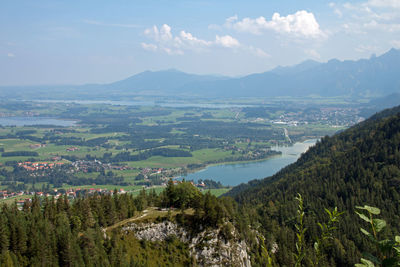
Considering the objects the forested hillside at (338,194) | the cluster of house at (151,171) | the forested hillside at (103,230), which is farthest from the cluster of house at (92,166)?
the forested hillside at (103,230)

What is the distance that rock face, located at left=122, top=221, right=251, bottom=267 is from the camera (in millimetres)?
37531

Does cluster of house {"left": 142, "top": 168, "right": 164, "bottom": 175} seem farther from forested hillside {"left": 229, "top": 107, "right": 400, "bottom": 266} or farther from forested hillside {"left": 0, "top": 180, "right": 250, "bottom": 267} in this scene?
forested hillside {"left": 0, "top": 180, "right": 250, "bottom": 267}

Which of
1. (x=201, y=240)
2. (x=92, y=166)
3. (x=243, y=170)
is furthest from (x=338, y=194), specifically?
(x=92, y=166)

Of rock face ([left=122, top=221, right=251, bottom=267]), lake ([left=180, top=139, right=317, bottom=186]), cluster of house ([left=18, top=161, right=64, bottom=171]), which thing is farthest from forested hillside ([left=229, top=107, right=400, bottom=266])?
cluster of house ([left=18, top=161, right=64, bottom=171])

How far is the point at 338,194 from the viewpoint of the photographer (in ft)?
230

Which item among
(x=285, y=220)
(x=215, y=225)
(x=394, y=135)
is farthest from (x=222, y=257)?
(x=394, y=135)

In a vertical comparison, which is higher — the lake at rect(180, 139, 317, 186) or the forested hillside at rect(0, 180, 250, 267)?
the forested hillside at rect(0, 180, 250, 267)

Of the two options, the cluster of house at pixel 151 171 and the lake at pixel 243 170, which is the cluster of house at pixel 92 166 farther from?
the lake at pixel 243 170

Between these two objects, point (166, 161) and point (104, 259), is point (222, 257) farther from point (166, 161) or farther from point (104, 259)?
point (166, 161)

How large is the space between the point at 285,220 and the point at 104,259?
39121mm

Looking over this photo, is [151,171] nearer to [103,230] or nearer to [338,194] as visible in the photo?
[338,194]

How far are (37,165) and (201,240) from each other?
12068cm

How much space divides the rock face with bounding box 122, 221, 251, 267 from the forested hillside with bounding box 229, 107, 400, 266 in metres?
8.33

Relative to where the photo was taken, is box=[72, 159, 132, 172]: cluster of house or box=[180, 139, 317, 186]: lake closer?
box=[180, 139, 317, 186]: lake
